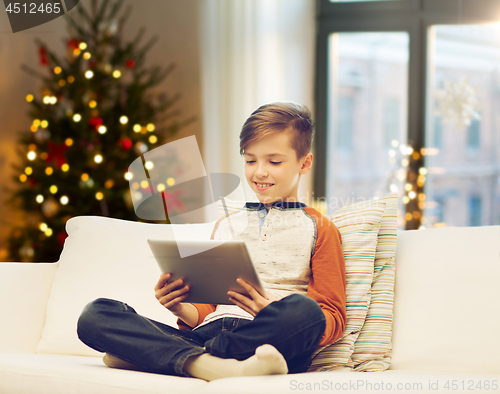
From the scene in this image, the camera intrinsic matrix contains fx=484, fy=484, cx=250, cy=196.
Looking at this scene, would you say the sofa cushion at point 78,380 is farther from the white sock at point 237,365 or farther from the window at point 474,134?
the window at point 474,134

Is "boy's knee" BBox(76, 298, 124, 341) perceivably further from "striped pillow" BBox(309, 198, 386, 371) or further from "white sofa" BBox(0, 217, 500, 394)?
"striped pillow" BBox(309, 198, 386, 371)

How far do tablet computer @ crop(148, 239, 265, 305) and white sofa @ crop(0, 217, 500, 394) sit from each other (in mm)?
182

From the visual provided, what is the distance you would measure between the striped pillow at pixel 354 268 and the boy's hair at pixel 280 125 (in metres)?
0.21

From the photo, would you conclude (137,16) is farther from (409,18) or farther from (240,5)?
(409,18)

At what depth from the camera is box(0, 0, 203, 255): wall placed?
3176 mm

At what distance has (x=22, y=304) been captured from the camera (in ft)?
4.45

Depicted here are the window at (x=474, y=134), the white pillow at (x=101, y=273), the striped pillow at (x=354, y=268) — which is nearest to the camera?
the striped pillow at (x=354, y=268)

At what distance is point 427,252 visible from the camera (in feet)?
4.09

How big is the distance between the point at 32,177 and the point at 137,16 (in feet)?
4.35

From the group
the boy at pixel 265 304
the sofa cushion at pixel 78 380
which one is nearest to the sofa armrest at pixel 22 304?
the sofa cushion at pixel 78 380

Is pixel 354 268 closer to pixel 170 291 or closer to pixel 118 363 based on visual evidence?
pixel 170 291

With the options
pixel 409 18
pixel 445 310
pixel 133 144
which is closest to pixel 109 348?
pixel 445 310

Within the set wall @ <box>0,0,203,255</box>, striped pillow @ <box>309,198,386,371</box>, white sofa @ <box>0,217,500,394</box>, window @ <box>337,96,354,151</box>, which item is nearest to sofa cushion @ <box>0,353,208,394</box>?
white sofa @ <box>0,217,500,394</box>

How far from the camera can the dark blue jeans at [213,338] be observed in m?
0.95
